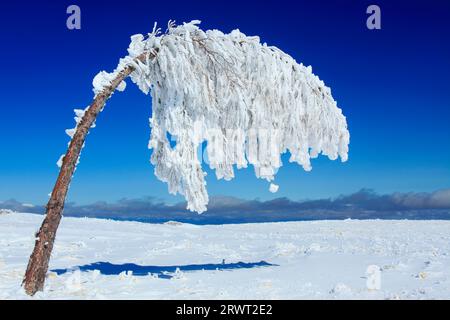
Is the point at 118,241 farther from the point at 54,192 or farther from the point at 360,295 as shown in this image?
the point at 360,295

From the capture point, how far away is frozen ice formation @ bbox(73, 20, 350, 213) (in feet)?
41.3

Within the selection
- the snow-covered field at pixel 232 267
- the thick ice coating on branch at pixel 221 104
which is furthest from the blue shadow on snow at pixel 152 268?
the thick ice coating on branch at pixel 221 104

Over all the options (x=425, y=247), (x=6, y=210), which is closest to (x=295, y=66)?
(x=425, y=247)

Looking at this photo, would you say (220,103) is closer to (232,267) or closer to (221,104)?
(221,104)

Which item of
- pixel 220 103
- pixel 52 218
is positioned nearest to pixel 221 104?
pixel 220 103

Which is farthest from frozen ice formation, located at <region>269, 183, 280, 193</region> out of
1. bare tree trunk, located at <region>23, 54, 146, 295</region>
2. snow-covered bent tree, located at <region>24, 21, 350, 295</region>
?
bare tree trunk, located at <region>23, 54, 146, 295</region>

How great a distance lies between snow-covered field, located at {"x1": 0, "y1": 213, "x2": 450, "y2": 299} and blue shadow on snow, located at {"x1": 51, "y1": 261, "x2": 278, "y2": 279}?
59 millimetres

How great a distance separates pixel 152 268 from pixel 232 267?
240 centimetres

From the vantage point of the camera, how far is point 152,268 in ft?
50.7

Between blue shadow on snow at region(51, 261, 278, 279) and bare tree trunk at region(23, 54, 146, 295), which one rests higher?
bare tree trunk at region(23, 54, 146, 295)

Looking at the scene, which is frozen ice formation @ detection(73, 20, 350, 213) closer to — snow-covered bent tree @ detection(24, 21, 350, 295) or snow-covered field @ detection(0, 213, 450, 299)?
snow-covered bent tree @ detection(24, 21, 350, 295)

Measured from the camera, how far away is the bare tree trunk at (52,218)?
10.8 m

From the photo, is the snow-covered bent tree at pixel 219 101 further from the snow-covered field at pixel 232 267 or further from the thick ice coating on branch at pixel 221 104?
the snow-covered field at pixel 232 267
